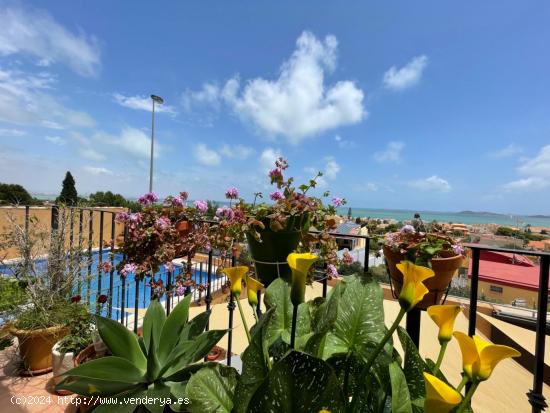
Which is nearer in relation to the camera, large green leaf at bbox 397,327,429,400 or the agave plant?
large green leaf at bbox 397,327,429,400

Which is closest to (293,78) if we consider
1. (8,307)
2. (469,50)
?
(469,50)

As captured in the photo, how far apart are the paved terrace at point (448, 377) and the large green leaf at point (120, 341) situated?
78 cm

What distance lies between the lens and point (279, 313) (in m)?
0.97

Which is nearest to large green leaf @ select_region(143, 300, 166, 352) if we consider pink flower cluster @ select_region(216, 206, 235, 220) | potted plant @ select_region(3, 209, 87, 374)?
pink flower cluster @ select_region(216, 206, 235, 220)

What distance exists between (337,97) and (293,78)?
7.10 ft

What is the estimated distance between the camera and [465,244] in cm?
129

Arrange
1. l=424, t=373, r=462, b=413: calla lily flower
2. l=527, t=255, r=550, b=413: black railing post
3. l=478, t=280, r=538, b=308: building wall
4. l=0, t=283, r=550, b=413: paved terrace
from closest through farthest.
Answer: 1. l=424, t=373, r=462, b=413: calla lily flower
2. l=527, t=255, r=550, b=413: black railing post
3. l=0, t=283, r=550, b=413: paved terrace
4. l=478, t=280, r=538, b=308: building wall

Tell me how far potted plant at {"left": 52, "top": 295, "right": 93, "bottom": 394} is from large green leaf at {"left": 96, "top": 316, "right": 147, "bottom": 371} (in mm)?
1070

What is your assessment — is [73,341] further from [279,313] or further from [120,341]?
[279,313]

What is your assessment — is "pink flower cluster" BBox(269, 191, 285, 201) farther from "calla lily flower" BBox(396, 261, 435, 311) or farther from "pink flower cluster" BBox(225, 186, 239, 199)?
"calla lily flower" BBox(396, 261, 435, 311)

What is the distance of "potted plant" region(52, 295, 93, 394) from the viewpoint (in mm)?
1805

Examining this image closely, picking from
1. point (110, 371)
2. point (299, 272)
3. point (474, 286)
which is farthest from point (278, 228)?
point (474, 286)

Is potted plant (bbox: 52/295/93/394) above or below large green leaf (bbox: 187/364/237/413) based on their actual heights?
below

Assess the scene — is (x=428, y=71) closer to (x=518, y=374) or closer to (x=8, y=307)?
(x=518, y=374)
